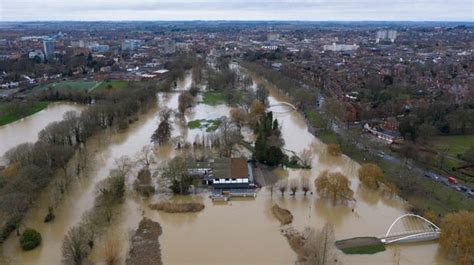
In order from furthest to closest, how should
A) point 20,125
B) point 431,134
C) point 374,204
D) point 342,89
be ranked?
point 342,89
point 20,125
point 431,134
point 374,204

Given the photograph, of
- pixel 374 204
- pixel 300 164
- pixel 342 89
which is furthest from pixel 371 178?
pixel 342 89

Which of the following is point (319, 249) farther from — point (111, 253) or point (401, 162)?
point (401, 162)

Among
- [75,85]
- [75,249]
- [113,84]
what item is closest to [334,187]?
[75,249]

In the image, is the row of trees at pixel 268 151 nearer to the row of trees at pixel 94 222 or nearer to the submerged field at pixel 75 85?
the row of trees at pixel 94 222

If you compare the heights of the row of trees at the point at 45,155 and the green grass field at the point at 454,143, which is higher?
the row of trees at the point at 45,155

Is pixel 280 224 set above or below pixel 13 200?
below

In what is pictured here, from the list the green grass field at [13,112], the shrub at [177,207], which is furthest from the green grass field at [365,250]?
the green grass field at [13,112]

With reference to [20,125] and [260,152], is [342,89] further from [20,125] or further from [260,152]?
[20,125]
